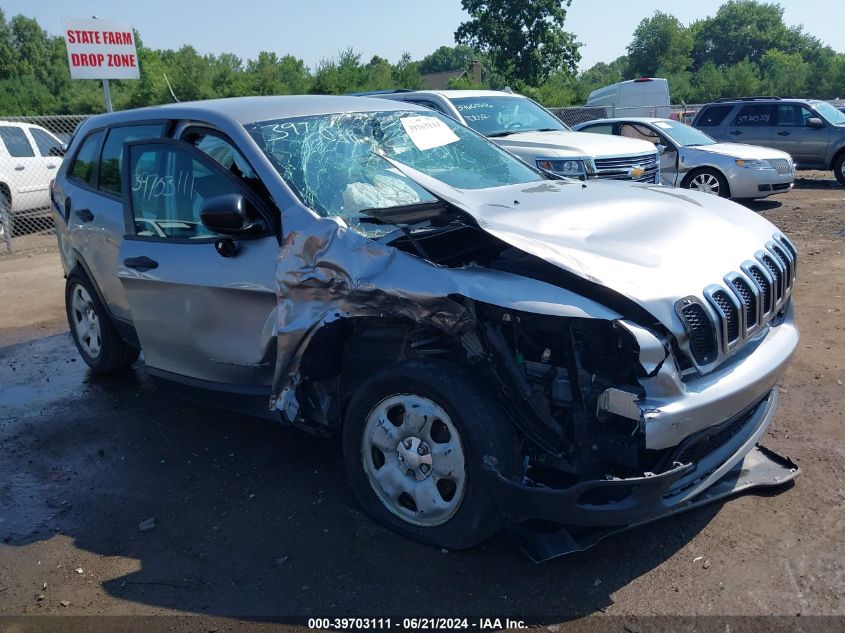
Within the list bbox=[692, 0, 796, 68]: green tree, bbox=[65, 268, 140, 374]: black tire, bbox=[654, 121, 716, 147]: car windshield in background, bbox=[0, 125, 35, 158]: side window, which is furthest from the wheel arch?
bbox=[692, 0, 796, 68]: green tree

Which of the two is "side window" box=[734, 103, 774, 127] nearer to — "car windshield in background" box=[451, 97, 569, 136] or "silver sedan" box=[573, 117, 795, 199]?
"silver sedan" box=[573, 117, 795, 199]

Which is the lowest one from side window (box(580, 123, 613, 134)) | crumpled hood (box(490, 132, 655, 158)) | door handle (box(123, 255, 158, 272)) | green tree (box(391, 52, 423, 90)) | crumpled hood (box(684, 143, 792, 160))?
door handle (box(123, 255, 158, 272))

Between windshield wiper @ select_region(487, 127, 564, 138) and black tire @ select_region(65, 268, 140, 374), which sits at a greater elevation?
windshield wiper @ select_region(487, 127, 564, 138)

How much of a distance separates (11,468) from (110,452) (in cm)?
58

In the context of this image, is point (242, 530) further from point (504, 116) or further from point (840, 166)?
point (840, 166)

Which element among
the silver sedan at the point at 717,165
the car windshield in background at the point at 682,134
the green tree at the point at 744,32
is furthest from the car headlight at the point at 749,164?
the green tree at the point at 744,32

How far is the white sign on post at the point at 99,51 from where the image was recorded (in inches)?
639

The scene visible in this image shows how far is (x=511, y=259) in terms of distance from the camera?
3.30 m

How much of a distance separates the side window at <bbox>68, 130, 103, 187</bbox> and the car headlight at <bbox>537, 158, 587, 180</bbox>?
5.37 m

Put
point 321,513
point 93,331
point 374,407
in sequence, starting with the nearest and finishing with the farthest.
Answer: point 374,407 < point 321,513 < point 93,331

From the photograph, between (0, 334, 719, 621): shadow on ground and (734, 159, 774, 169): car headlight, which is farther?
(734, 159, 774, 169): car headlight

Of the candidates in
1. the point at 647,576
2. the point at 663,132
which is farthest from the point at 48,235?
the point at 647,576

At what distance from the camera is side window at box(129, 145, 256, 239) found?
426 centimetres

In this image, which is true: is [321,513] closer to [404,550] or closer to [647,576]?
[404,550]
